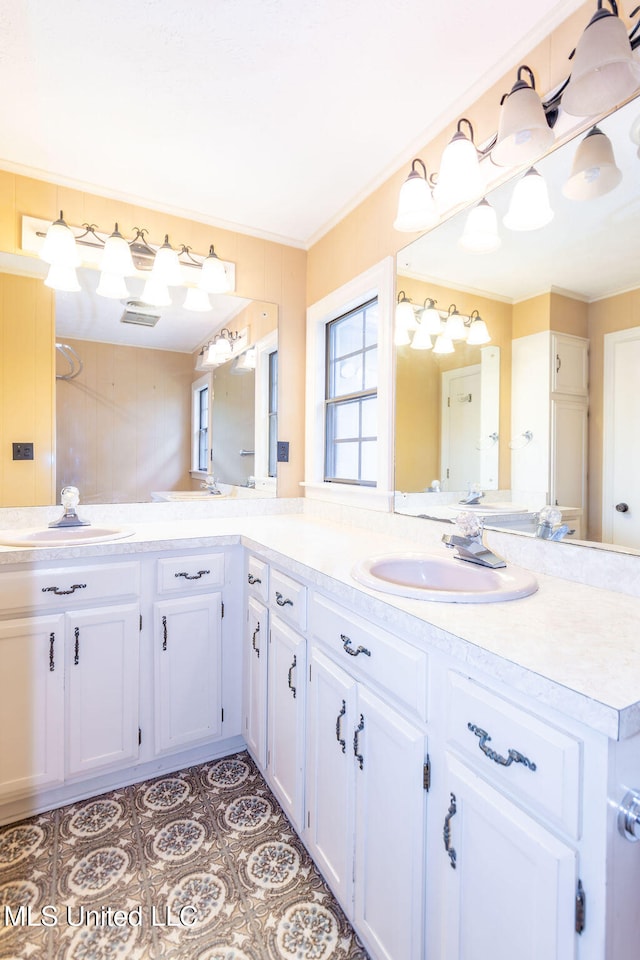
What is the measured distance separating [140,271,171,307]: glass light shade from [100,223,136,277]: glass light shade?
0.11 metres

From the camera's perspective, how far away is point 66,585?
1501mm

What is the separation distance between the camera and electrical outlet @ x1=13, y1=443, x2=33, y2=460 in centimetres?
184

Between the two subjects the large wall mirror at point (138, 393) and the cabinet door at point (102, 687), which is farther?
the large wall mirror at point (138, 393)

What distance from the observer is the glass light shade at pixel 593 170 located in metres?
1.08

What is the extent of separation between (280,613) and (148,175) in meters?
1.86

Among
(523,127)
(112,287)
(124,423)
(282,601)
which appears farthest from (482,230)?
(124,423)

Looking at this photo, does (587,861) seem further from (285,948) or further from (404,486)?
(404,486)

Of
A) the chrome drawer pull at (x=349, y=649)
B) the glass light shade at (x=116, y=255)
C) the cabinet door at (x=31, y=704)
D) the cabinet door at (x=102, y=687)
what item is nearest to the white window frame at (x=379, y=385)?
the chrome drawer pull at (x=349, y=649)

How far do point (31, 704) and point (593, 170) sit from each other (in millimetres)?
2240

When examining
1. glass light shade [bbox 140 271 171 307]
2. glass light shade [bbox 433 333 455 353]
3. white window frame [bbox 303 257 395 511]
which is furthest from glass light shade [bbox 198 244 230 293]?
glass light shade [bbox 433 333 455 353]

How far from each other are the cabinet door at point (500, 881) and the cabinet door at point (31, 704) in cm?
130

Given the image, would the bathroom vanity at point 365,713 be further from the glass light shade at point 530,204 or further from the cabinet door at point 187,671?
the glass light shade at point 530,204

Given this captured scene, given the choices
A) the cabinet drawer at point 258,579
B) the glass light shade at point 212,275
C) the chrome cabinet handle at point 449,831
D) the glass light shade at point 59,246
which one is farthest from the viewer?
the glass light shade at point 212,275

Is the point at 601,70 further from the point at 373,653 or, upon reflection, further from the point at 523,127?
the point at 373,653
